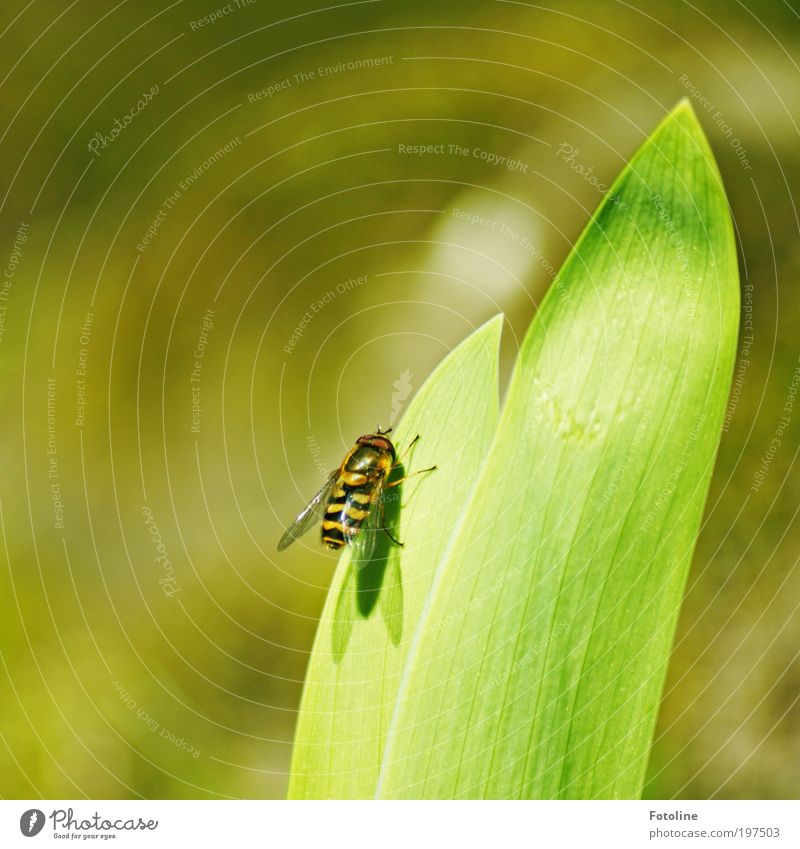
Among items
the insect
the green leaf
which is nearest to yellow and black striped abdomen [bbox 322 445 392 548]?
the insect

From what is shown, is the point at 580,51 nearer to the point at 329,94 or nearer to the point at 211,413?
the point at 329,94

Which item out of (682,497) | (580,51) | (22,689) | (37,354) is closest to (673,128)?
(682,497)

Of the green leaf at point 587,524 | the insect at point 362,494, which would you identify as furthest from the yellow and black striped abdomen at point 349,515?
the green leaf at point 587,524

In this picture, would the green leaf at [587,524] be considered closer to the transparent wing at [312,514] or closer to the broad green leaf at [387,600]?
the broad green leaf at [387,600]

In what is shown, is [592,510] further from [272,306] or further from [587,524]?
[272,306]

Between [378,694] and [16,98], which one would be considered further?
[16,98]

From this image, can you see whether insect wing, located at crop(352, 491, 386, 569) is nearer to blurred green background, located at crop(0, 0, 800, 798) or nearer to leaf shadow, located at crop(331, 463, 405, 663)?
leaf shadow, located at crop(331, 463, 405, 663)

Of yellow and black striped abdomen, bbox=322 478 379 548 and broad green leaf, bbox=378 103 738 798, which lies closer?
broad green leaf, bbox=378 103 738 798
